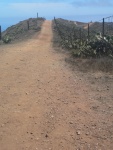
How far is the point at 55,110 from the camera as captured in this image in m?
8.00

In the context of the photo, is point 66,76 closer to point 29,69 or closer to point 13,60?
point 29,69

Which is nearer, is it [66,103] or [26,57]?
[66,103]

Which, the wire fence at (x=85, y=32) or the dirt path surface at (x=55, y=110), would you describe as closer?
the dirt path surface at (x=55, y=110)

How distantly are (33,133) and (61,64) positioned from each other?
285 inches

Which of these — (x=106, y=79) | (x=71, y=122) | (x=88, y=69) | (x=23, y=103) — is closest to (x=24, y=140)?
(x=71, y=122)

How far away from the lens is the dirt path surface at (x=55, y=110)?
6449 mm

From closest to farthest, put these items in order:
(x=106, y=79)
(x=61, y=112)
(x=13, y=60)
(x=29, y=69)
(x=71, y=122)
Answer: (x=71, y=122) → (x=61, y=112) → (x=106, y=79) → (x=29, y=69) → (x=13, y=60)

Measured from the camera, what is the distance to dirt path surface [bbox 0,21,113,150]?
6449mm

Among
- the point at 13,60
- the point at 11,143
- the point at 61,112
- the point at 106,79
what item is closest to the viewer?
the point at 11,143

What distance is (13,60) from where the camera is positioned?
15094mm

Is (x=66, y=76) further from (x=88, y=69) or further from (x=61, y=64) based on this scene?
(x=61, y=64)

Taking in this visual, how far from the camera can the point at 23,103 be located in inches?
337

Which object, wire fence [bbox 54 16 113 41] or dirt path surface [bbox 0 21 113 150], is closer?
dirt path surface [bbox 0 21 113 150]

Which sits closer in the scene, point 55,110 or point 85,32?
point 55,110
